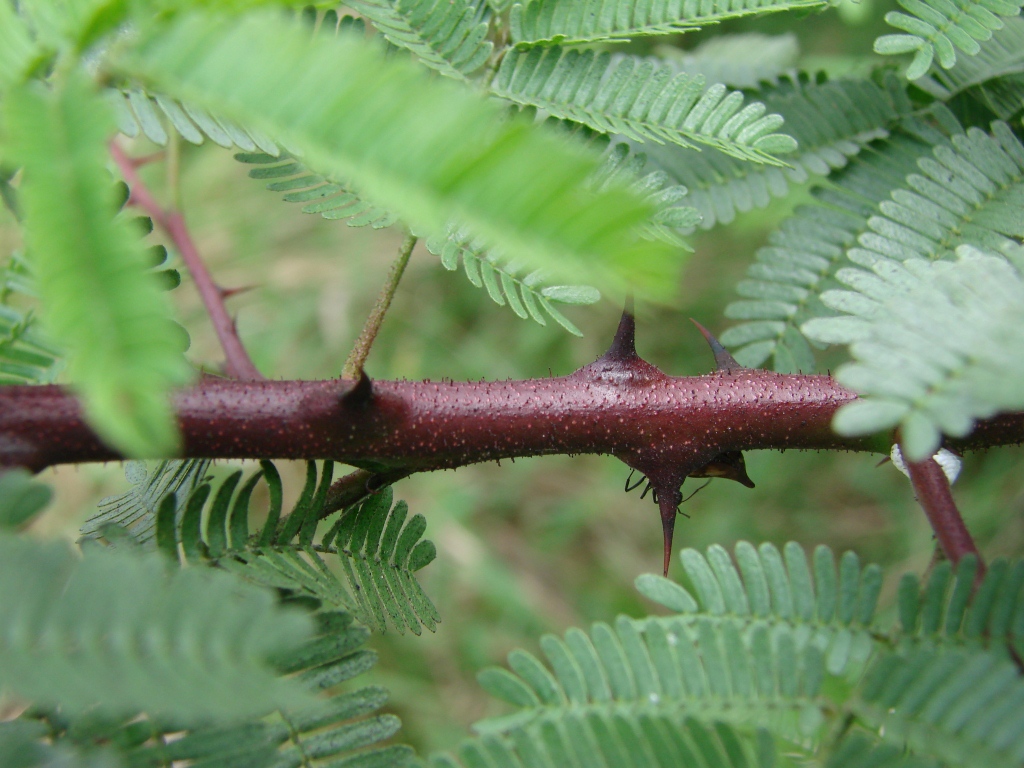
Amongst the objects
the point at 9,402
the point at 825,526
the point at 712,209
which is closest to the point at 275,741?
the point at 9,402

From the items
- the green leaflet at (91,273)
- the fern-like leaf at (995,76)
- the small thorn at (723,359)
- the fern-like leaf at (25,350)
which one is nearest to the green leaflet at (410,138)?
the green leaflet at (91,273)

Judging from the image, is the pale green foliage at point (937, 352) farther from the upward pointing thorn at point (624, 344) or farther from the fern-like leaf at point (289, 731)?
the fern-like leaf at point (289, 731)

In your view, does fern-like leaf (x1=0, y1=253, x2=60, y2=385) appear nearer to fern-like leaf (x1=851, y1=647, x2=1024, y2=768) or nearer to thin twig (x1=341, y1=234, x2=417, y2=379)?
thin twig (x1=341, y1=234, x2=417, y2=379)

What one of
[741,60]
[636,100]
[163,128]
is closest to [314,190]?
[163,128]

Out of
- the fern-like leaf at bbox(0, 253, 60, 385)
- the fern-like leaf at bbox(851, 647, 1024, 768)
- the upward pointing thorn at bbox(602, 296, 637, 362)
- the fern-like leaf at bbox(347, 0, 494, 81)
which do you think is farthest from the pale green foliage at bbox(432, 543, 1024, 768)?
the fern-like leaf at bbox(0, 253, 60, 385)

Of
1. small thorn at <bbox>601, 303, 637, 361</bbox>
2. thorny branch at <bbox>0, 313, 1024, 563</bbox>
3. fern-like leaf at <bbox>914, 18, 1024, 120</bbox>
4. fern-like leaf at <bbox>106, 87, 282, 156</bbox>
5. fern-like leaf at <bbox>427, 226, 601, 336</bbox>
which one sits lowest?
thorny branch at <bbox>0, 313, 1024, 563</bbox>
